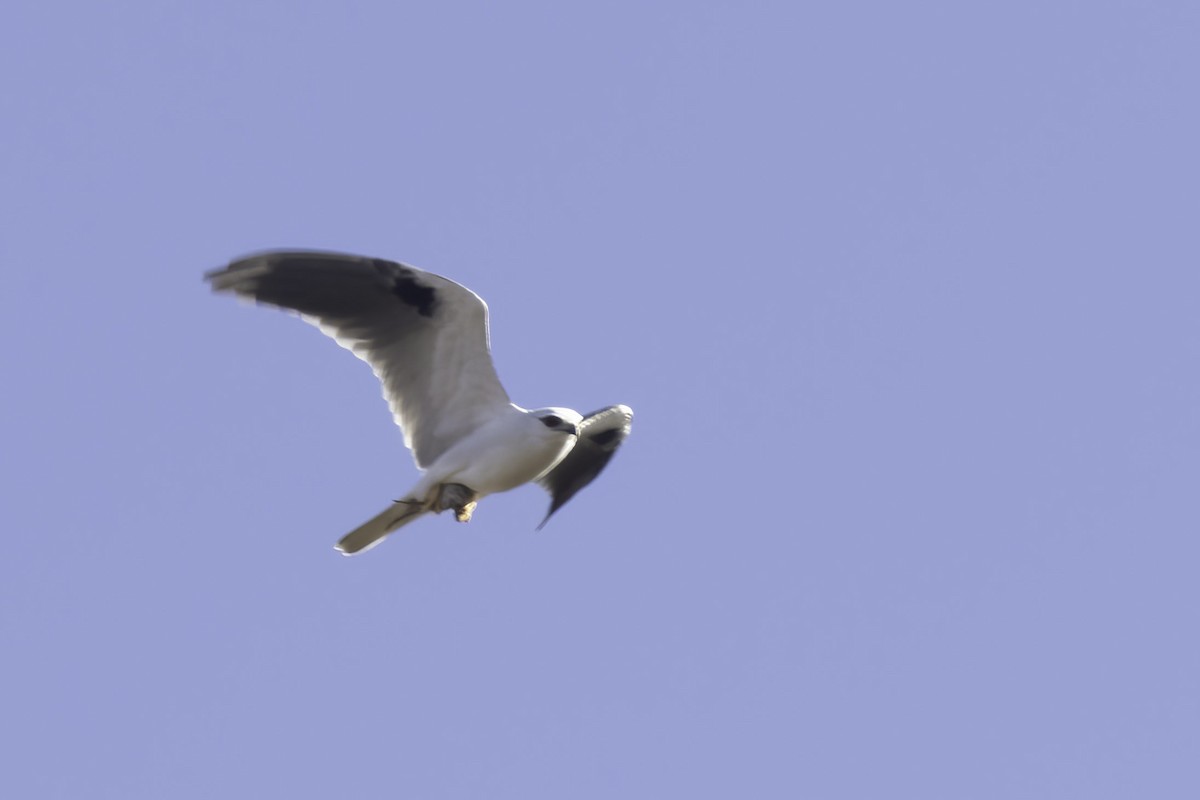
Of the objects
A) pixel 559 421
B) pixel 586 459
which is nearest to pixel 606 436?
pixel 586 459

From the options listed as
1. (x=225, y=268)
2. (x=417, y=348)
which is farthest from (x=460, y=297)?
(x=225, y=268)

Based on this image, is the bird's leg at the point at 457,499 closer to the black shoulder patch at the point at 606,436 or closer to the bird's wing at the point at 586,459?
the bird's wing at the point at 586,459

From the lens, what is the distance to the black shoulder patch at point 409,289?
57.2 ft

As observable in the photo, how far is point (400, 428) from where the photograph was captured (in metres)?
18.0

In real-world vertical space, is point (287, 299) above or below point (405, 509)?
above

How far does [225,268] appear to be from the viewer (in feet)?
55.7

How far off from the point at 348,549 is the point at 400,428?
1.13m

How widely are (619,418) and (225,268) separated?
12.9 ft

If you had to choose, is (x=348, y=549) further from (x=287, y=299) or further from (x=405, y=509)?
(x=287, y=299)

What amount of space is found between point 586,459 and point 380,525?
8.02 feet

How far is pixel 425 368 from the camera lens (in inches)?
703

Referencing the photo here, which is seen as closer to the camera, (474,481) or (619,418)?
(474,481)

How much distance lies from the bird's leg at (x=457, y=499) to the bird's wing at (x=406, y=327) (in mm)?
488

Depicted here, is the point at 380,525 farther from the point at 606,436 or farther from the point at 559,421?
the point at 606,436
